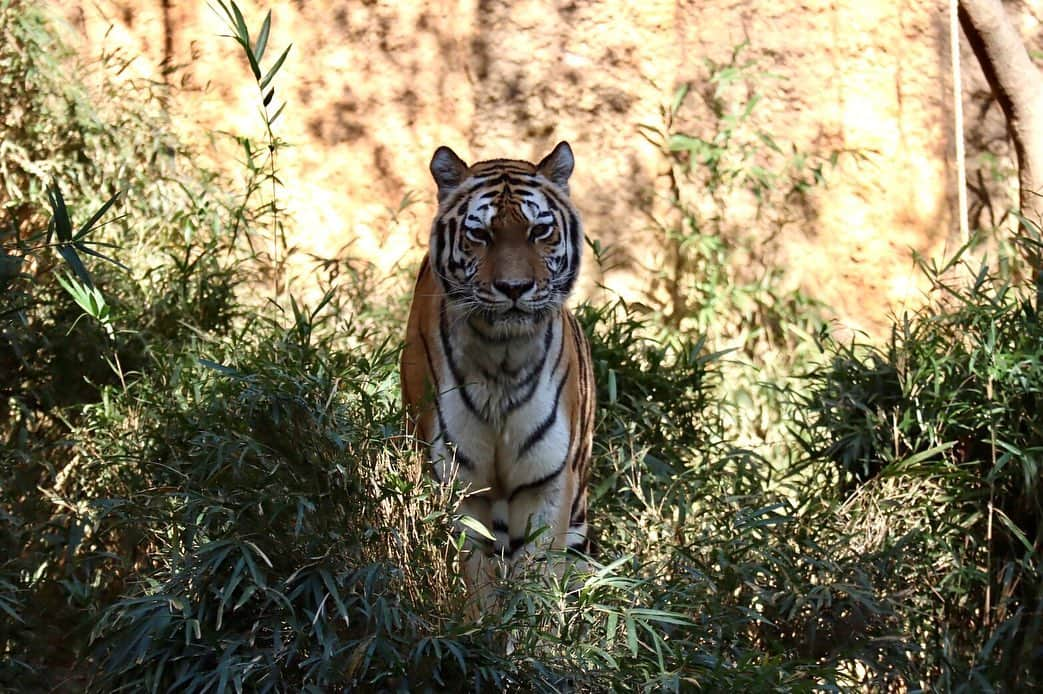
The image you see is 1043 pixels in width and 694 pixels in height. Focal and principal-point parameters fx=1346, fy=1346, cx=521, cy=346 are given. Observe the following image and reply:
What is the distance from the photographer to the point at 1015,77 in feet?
18.1

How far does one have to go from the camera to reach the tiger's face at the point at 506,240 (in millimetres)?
3738

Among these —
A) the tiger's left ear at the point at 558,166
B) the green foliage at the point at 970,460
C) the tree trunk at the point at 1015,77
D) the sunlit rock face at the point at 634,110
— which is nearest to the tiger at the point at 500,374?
the tiger's left ear at the point at 558,166

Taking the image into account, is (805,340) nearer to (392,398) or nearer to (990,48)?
(990,48)

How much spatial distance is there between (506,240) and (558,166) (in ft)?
1.46

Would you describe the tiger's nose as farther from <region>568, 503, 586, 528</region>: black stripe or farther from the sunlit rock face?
the sunlit rock face

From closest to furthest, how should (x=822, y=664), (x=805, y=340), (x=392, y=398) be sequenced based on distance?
1. (x=822, y=664)
2. (x=392, y=398)
3. (x=805, y=340)

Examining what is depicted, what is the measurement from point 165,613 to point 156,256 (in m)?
2.23

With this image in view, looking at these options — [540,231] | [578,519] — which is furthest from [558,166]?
[578,519]

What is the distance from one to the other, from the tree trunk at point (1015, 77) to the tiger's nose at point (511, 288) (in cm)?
269

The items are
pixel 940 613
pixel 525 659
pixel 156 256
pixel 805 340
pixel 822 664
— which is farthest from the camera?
pixel 805 340

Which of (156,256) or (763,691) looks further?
(156,256)

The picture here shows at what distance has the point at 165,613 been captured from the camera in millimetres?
3152

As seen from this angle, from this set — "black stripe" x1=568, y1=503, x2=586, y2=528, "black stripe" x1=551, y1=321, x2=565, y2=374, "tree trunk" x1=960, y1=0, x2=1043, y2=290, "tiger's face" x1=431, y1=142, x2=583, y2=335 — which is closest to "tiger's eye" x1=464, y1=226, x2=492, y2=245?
"tiger's face" x1=431, y1=142, x2=583, y2=335

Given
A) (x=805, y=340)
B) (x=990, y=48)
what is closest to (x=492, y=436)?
(x=805, y=340)
